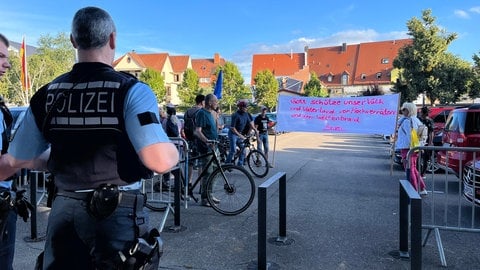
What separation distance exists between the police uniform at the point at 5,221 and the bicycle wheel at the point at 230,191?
12.3 ft

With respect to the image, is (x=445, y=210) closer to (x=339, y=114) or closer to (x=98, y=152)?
(x=98, y=152)

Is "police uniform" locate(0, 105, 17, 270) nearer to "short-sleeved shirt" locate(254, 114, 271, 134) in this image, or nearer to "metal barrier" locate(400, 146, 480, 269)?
"metal barrier" locate(400, 146, 480, 269)

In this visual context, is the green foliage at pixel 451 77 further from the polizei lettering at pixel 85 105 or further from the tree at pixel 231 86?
the tree at pixel 231 86

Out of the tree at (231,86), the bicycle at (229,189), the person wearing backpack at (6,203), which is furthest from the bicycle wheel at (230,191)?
the tree at (231,86)

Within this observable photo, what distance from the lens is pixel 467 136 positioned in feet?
29.2

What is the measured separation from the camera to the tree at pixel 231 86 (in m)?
60.0

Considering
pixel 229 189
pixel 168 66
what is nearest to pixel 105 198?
pixel 229 189

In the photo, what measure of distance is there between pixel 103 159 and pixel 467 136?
8927mm

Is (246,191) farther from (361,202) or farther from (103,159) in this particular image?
(103,159)

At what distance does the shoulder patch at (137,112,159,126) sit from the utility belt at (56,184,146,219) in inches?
12.9

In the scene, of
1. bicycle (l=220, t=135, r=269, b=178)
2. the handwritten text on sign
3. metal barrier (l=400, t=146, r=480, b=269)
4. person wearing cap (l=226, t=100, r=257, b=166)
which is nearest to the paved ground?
metal barrier (l=400, t=146, r=480, b=269)

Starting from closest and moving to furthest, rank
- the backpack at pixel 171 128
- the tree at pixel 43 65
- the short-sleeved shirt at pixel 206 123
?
1. the short-sleeved shirt at pixel 206 123
2. the backpack at pixel 171 128
3. the tree at pixel 43 65

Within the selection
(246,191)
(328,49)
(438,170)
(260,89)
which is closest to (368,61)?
(328,49)

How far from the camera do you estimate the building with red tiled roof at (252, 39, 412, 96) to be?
295 feet
